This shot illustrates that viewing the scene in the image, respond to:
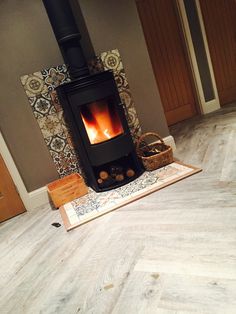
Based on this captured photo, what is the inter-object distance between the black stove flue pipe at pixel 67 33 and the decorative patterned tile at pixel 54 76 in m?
0.19

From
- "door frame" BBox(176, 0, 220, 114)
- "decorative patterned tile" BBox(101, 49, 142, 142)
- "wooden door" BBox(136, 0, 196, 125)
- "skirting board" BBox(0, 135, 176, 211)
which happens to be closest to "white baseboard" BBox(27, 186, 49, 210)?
"skirting board" BBox(0, 135, 176, 211)

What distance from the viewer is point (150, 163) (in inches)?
106

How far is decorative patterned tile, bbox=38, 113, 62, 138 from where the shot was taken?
268 centimetres

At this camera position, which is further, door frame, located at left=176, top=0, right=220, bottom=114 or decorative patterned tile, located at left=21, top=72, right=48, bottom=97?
door frame, located at left=176, top=0, right=220, bottom=114

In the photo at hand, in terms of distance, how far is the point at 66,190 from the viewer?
2.58 metres

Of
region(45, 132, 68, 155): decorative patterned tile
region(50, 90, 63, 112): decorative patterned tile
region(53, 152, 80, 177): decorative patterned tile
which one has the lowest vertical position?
region(53, 152, 80, 177): decorative patterned tile

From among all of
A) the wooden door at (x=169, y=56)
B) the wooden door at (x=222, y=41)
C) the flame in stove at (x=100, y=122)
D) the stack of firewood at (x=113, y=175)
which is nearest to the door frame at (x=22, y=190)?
the stack of firewood at (x=113, y=175)

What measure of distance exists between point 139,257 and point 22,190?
1.51m

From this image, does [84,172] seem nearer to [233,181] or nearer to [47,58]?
[47,58]

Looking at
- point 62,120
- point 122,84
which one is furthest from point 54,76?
point 122,84

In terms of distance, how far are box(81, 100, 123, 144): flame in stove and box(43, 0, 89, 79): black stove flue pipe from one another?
1.00ft

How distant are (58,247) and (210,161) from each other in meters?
1.48

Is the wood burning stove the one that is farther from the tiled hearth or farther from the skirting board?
the skirting board

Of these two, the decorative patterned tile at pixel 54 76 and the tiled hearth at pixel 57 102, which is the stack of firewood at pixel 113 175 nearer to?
the tiled hearth at pixel 57 102
